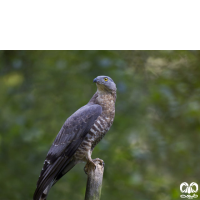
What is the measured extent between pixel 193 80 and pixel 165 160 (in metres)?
1.71

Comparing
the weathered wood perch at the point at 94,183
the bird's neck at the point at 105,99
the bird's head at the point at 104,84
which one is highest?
the bird's head at the point at 104,84

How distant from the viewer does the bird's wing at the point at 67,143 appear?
334 centimetres

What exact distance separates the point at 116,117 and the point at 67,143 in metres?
2.00

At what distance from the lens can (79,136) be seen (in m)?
3.59

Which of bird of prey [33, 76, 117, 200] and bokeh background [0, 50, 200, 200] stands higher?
bokeh background [0, 50, 200, 200]

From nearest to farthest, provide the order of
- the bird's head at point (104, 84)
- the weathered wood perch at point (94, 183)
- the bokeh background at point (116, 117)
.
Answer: the weathered wood perch at point (94, 183) → the bird's head at point (104, 84) → the bokeh background at point (116, 117)

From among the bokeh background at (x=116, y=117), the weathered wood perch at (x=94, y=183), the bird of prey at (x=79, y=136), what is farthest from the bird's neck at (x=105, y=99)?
the bokeh background at (x=116, y=117)

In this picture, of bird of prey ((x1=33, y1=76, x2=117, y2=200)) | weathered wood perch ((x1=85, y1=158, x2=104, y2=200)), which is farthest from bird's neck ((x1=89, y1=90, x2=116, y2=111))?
weathered wood perch ((x1=85, y1=158, x2=104, y2=200))

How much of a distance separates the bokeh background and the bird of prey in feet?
4.57

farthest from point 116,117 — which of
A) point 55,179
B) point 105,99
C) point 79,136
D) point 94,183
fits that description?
point 94,183

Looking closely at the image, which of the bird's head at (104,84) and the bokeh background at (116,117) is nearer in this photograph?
the bird's head at (104,84)

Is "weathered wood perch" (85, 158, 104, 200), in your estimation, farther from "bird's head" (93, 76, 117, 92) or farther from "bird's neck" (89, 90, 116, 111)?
"bird's head" (93, 76, 117, 92)

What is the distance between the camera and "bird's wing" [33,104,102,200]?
334cm

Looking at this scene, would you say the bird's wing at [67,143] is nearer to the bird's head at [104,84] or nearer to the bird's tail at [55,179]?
the bird's tail at [55,179]
